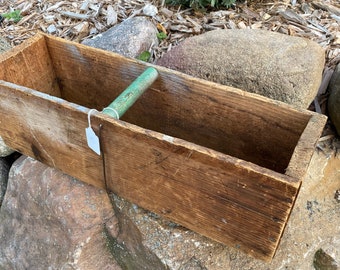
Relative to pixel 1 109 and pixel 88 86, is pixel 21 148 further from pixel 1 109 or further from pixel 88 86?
pixel 88 86

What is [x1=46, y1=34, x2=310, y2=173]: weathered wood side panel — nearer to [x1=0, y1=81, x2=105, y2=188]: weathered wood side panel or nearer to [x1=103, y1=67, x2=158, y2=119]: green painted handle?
[x1=103, y1=67, x2=158, y2=119]: green painted handle

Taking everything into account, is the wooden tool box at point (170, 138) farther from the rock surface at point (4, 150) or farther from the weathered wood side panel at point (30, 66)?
the rock surface at point (4, 150)

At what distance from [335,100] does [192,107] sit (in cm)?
86

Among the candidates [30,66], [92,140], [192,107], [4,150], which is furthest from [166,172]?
[4,150]

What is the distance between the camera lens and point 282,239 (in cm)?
212

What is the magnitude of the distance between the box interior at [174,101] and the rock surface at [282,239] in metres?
0.33

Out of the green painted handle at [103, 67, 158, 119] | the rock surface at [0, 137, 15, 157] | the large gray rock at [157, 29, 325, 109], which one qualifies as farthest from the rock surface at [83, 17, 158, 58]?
the rock surface at [0, 137, 15, 157]

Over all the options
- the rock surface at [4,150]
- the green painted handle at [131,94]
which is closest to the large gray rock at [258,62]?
the green painted handle at [131,94]

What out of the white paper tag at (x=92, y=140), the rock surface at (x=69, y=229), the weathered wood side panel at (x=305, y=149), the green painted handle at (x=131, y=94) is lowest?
the rock surface at (x=69, y=229)

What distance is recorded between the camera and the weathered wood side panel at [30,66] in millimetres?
2287

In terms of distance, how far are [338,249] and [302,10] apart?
1.89 metres

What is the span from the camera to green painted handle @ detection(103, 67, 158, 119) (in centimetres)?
190

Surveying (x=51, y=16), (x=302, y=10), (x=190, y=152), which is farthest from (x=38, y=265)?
(x=302, y=10)

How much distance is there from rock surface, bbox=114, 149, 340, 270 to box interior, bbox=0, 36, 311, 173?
0.33 meters
